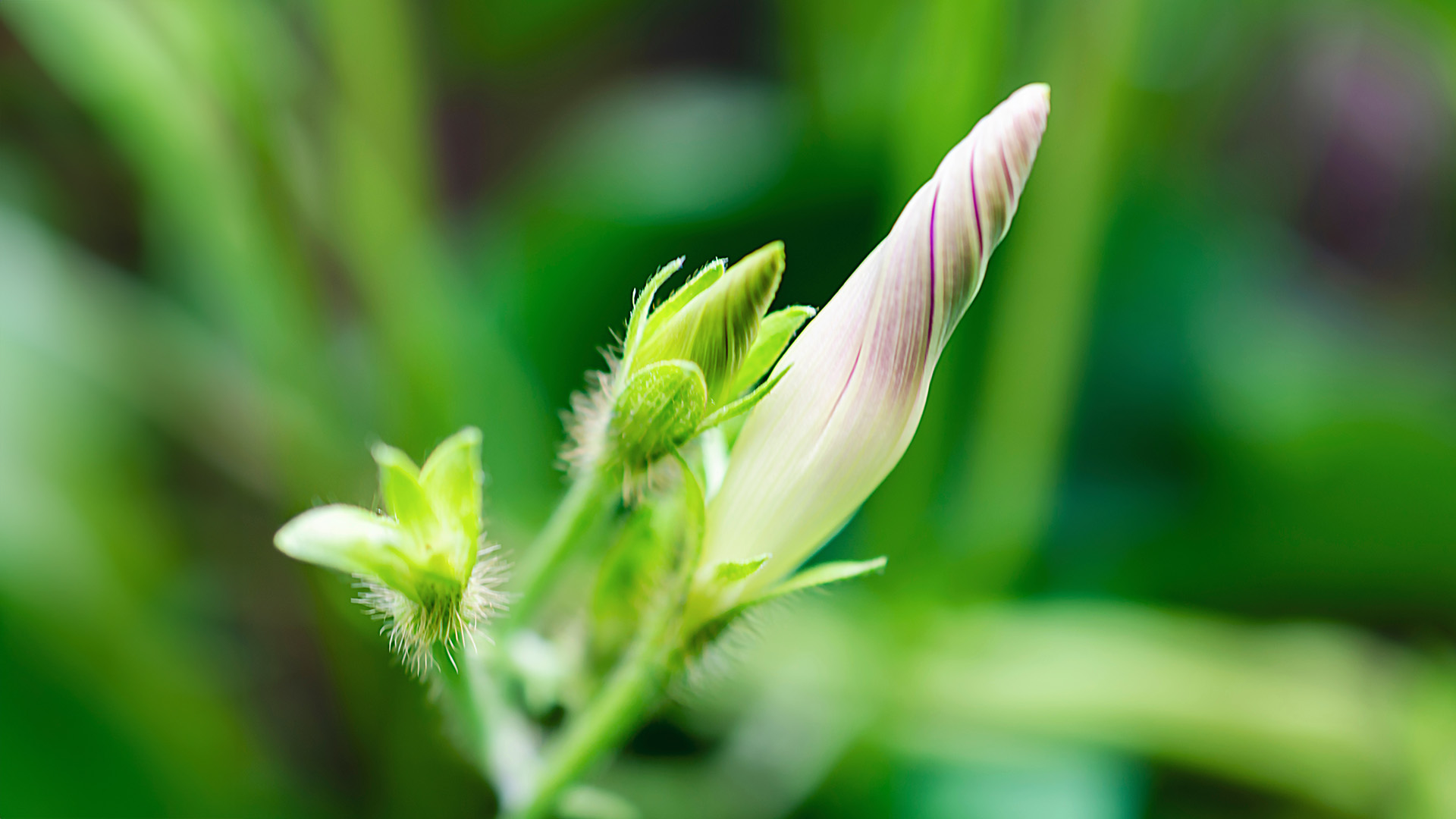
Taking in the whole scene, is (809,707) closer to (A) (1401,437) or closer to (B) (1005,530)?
(B) (1005,530)

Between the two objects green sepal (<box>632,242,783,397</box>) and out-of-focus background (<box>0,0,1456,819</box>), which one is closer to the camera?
green sepal (<box>632,242,783,397</box>)

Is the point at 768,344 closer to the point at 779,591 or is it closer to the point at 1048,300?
the point at 779,591

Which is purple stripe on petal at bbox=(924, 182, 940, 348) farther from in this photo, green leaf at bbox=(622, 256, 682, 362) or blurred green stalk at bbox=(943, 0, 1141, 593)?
blurred green stalk at bbox=(943, 0, 1141, 593)

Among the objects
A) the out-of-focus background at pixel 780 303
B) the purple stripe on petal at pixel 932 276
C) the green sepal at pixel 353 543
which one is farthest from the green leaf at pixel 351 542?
the out-of-focus background at pixel 780 303

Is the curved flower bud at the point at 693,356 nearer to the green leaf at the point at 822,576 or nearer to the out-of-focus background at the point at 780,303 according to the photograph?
the green leaf at the point at 822,576

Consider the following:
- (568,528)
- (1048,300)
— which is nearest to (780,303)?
(1048,300)

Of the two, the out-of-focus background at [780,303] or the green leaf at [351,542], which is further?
the out-of-focus background at [780,303]

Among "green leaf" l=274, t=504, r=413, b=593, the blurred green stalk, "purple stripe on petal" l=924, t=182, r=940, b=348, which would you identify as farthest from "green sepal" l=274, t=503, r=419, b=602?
the blurred green stalk

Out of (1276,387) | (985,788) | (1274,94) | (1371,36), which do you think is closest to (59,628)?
(985,788)
